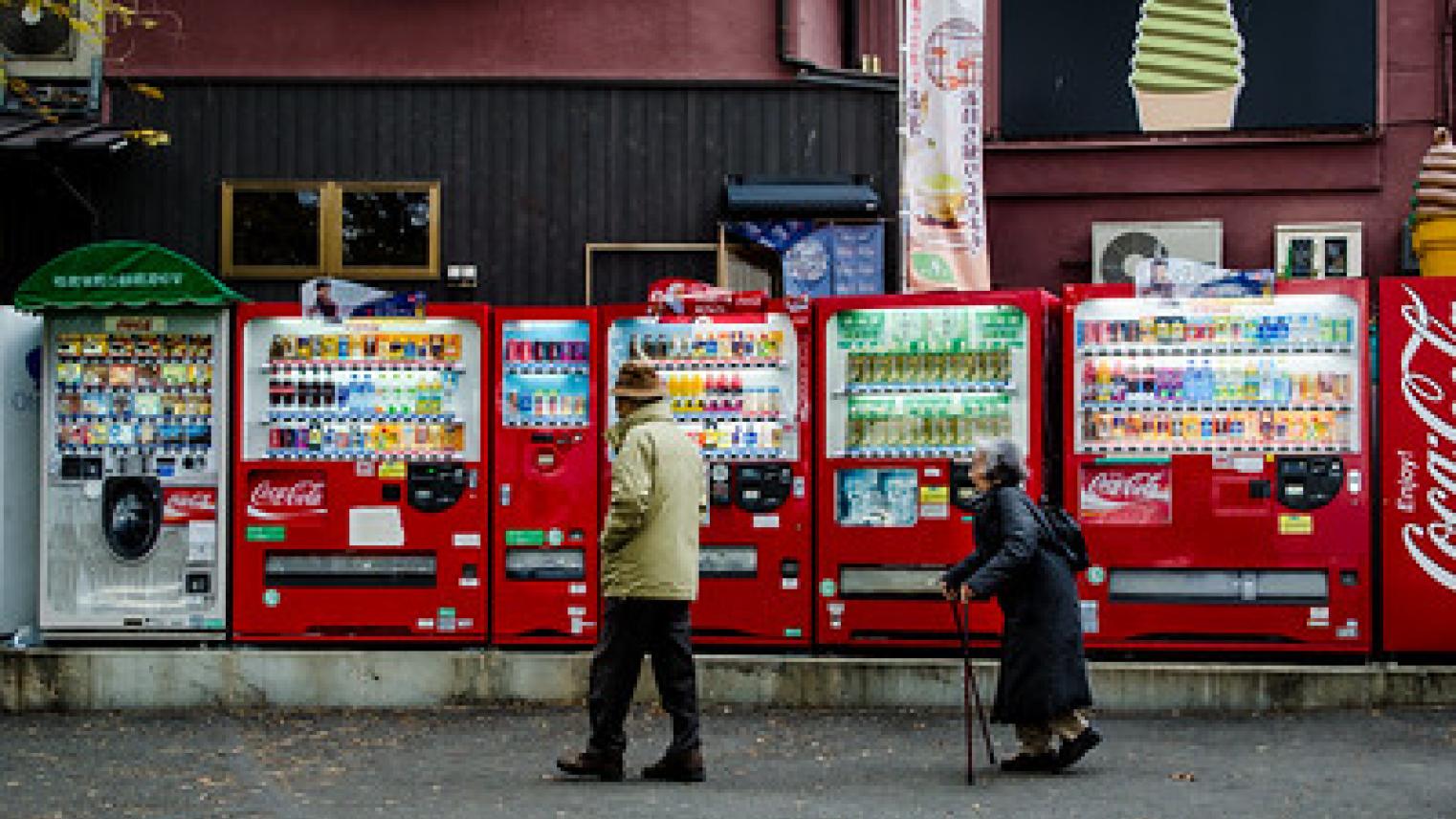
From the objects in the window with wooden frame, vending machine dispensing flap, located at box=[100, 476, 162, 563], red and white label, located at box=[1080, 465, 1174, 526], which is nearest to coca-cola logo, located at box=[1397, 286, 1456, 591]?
red and white label, located at box=[1080, 465, 1174, 526]

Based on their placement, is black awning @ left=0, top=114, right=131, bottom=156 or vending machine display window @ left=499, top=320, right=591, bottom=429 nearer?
vending machine display window @ left=499, top=320, right=591, bottom=429

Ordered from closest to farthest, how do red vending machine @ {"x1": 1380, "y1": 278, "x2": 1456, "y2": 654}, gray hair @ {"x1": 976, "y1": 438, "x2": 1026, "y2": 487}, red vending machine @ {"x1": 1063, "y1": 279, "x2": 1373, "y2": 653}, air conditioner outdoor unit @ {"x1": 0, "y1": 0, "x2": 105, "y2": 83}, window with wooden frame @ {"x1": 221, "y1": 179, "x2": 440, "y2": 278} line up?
1. gray hair @ {"x1": 976, "y1": 438, "x2": 1026, "y2": 487}
2. red vending machine @ {"x1": 1380, "y1": 278, "x2": 1456, "y2": 654}
3. red vending machine @ {"x1": 1063, "y1": 279, "x2": 1373, "y2": 653}
4. air conditioner outdoor unit @ {"x1": 0, "y1": 0, "x2": 105, "y2": 83}
5. window with wooden frame @ {"x1": 221, "y1": 179, "x2": 440, "y2": 278}

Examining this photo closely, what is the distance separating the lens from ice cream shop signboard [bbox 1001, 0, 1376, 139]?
16.8 metres

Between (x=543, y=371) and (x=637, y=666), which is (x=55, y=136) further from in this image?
(x=637, y=666)

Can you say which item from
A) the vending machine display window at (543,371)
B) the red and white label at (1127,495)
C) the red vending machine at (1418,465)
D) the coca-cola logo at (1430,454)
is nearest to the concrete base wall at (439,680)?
the red vending machine at (1418,465)

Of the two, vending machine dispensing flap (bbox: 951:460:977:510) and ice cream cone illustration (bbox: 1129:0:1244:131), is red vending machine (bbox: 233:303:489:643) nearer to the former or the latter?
vending machine dispensing flap (bbox: 951:460:977:510)

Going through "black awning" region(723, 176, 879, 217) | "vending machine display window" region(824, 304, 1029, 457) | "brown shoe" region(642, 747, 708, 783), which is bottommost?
"brown shoe" region(642, 747, 708, 783)

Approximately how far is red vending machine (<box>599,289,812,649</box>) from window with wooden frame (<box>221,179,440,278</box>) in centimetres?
411

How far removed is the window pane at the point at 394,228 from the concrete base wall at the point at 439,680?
4.70 metres

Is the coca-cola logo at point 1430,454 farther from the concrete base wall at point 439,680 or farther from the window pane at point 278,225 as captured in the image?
the window pane at point 278,225

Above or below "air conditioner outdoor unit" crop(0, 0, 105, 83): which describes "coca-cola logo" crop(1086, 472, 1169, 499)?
below

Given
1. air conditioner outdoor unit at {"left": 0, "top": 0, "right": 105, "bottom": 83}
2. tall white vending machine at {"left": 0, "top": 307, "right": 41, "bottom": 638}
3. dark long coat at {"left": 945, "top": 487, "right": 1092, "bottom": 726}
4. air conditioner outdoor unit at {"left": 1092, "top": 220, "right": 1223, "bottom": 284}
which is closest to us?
dark long coat at {"left": 945, "top": 487, "right": 1092, "bottom": 726}

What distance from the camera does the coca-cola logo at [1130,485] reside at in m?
11.1

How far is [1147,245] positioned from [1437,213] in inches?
168
